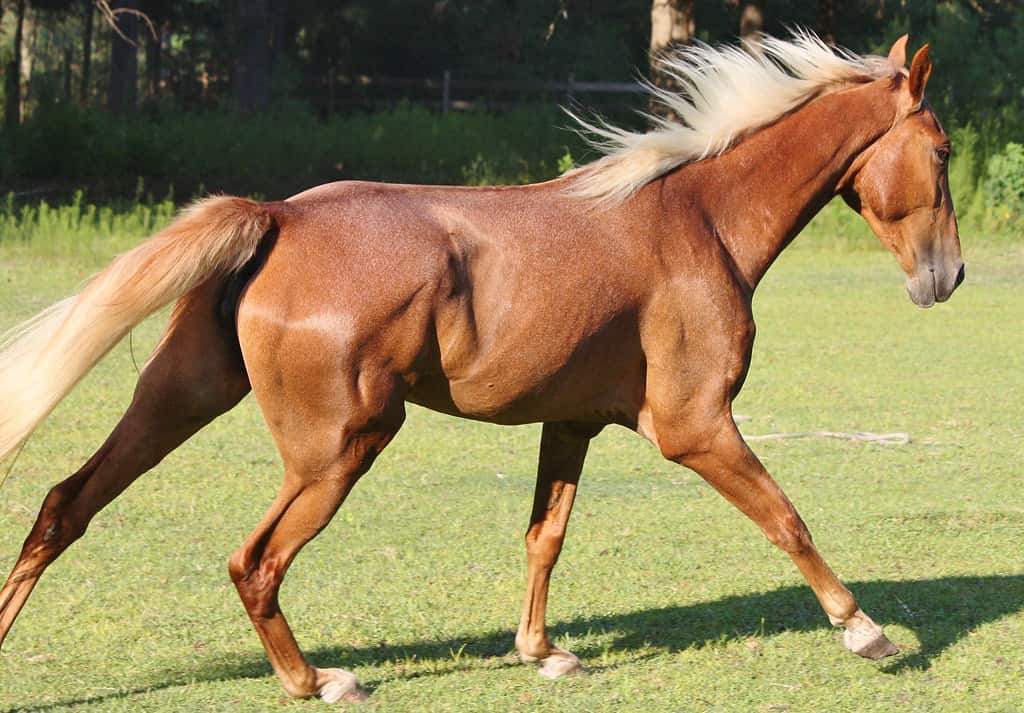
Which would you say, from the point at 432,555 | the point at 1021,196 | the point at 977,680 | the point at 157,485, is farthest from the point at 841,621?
the point at 1021,196

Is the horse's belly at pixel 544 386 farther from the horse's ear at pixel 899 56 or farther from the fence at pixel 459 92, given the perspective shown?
the fence at pixel 459 92

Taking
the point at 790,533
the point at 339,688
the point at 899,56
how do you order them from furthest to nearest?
the point at 899,56 → the point at 790,533 → the point at 339,688

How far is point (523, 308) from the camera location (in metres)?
4.80

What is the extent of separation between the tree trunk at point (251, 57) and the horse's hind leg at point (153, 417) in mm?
26633

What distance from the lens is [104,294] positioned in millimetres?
4570

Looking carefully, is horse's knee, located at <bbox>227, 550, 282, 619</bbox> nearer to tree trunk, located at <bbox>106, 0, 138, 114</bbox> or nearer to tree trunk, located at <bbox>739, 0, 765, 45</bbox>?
tree trunk, located at <bbox>739, 0, 765, 45</bbox>

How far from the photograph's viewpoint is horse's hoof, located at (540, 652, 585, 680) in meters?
5.24

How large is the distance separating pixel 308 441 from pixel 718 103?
1.94 m

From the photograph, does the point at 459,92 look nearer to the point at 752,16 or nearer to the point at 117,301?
the point at 752,16

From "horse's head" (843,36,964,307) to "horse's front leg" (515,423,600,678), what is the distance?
129cm

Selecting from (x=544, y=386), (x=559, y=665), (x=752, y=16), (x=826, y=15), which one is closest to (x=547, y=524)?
(x=559, y=665)

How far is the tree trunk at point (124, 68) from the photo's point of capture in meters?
28.0

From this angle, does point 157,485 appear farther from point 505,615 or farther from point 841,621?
point 841,621

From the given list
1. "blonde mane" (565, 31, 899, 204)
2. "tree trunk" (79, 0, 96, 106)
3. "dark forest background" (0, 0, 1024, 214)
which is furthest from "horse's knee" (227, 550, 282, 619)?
"tree trunk" (79, 0, 96, 106)
